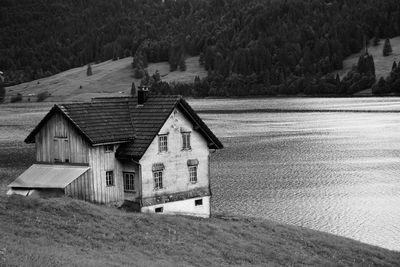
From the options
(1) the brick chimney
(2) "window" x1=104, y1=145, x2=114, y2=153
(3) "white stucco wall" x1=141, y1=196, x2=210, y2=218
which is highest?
(1) the brick chimney

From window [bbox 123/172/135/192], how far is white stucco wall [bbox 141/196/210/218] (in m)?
1.82

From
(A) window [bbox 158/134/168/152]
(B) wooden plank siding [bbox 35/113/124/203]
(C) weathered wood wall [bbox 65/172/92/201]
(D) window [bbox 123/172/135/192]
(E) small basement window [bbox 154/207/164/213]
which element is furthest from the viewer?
(A) window [bbox 158/134/168/152]

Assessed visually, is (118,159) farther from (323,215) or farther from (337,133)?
(337,133)

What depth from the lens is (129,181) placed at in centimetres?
4803

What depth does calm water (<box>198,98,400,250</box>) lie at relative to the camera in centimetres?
6078

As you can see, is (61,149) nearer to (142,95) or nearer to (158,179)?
(158,179)

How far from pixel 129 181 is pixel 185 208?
481 cm

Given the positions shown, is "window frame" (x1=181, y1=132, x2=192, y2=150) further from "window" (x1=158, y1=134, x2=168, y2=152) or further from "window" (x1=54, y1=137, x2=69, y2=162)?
"window" (x1=54, y1=137, x2=69, y2=162)

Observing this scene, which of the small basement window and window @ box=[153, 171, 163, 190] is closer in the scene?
the small basement window

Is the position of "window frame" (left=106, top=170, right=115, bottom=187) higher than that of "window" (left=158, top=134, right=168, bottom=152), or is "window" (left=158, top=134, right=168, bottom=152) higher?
"window" (left=158, top=134, right=168, bottom=152)

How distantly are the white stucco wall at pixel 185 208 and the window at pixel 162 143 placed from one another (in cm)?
393

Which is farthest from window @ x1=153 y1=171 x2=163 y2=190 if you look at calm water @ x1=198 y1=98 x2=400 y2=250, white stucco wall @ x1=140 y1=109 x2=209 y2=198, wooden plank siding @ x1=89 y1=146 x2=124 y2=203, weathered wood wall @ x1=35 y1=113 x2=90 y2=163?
calm water @ x1=198 y1=98 x2=400 y2=250

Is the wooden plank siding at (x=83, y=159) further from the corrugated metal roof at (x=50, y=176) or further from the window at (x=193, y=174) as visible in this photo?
the window at (x=193, y=174)

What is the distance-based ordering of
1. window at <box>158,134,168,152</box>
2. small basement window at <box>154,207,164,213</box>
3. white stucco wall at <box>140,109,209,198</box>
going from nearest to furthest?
white stucco wall at <box>140,109,209,198</box> < small basement window at <box>154,207,164,213</box> < window at <box>158,134,168,152</box>
